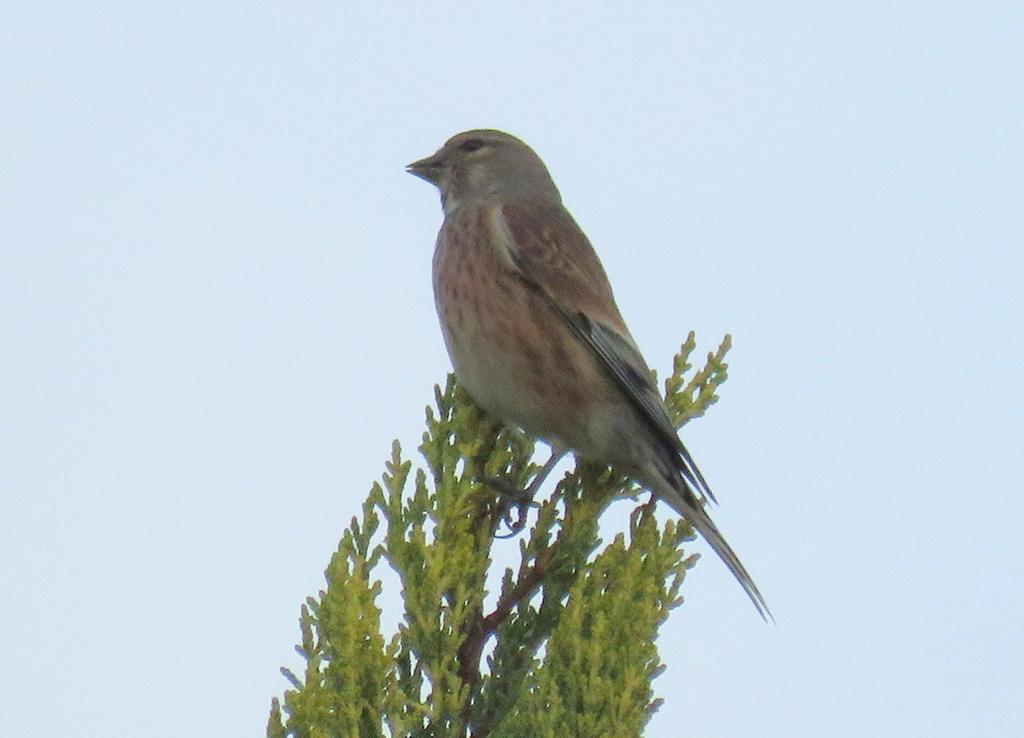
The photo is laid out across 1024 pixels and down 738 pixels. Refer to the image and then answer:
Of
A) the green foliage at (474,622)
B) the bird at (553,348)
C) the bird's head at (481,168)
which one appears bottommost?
the green foliage at (474,622)

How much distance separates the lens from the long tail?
4.37m

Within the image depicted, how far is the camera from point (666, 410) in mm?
4586

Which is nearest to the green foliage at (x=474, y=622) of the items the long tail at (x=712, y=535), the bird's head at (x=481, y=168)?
the long tail at (x=712, y=535)

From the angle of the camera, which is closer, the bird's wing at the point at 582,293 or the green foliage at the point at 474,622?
the green foliage at the point at 474,622

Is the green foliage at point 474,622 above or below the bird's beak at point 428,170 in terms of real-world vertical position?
below

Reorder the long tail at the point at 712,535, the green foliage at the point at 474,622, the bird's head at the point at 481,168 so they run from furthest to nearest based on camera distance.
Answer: the bird's head at the point at 481,168 → the long tail at the point at 712,535 → the green foliage at the point at 474,622

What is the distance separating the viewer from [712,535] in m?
4.42

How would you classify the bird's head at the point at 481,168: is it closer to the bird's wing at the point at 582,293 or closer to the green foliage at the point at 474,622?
the bird's wing at the point at 582,293

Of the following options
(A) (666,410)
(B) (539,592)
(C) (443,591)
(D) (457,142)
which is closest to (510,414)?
(A) (666,410)

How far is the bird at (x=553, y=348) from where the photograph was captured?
4609 millimetres

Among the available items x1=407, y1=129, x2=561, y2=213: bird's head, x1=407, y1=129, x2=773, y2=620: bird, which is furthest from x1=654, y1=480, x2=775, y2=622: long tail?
x1=407, y1=129, x2=561, y2=213: bird's head

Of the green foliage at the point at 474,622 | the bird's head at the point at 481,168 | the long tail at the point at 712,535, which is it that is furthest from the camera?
the bird's head at the point at 481,168

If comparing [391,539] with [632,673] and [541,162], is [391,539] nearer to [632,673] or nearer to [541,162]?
[632,673]

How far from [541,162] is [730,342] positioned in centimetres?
201
